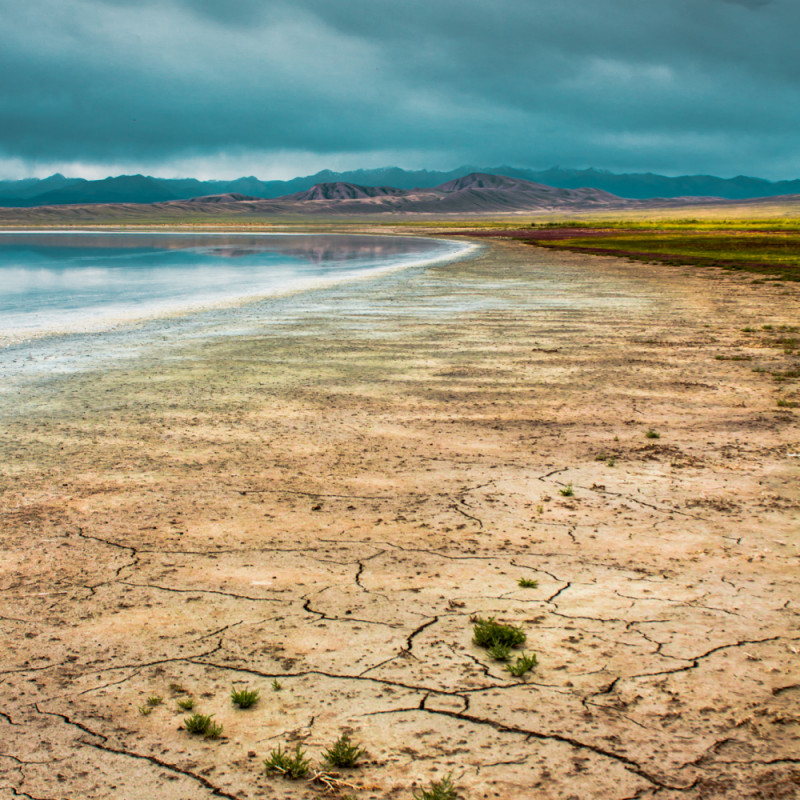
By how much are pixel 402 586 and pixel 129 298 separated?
25951 mm

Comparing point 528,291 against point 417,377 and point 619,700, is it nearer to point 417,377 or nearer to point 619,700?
point 417,377

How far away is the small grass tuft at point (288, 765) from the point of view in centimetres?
372

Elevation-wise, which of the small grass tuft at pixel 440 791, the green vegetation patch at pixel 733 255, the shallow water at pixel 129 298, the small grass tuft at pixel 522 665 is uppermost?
the green vegetation patch at pixel 733 255

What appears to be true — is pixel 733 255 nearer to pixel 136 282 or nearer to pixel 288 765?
pixel 136 282

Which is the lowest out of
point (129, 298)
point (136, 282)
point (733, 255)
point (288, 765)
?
point (288, 765)

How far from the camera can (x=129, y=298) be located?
29234mm

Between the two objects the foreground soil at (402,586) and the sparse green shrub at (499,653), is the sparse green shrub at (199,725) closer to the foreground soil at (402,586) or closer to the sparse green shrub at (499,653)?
the foreground soil at (402,586)

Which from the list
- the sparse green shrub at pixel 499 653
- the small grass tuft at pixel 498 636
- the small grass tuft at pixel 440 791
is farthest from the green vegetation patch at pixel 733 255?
the small grass tuft at pixel 440 791

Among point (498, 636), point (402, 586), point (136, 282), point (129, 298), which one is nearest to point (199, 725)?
point (498, 636)

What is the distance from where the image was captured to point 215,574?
6.01 metres

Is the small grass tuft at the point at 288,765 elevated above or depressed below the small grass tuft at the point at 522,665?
below

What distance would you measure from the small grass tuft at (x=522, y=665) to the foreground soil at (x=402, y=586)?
2.8 inches

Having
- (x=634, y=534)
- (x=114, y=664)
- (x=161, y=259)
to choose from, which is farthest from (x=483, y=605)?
(x=161, y=259)

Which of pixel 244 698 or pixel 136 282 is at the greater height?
pixel 136 282
